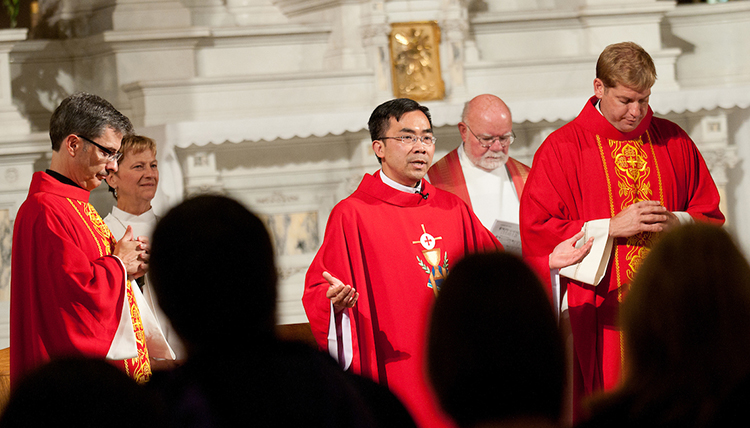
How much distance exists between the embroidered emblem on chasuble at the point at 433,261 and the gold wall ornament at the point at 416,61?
134 inches

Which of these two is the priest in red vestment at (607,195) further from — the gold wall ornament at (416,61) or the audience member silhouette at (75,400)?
the gold wall ornament at (416,61)

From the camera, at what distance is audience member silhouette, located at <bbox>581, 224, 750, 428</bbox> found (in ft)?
4.80

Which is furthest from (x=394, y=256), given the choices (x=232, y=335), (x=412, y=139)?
(x=232, y=335)

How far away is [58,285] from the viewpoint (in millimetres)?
3059

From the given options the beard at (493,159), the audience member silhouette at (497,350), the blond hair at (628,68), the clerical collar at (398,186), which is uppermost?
the blond hair at (628,68)

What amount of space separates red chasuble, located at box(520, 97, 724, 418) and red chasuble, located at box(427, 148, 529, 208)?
126cm

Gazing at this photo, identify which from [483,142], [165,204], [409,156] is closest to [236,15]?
[165,204]

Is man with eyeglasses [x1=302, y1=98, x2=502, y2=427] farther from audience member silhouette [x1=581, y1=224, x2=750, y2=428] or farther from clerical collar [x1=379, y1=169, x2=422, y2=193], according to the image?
audience member silhouette [x1=581, y1=224, x2=750, y2=428]

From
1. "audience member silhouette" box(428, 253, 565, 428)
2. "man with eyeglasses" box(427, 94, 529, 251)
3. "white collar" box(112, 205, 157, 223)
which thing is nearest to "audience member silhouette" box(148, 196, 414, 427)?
"audience member silhouette" box(428, 253, 565, 428)

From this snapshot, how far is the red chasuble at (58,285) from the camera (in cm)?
307

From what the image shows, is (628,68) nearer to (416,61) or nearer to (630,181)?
(630,181)

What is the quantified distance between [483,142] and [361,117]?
143 centimetres

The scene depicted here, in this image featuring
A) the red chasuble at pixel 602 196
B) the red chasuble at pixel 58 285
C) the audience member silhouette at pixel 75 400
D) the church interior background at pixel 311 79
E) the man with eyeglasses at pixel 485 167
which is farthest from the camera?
the church interior background at pixel 311 79

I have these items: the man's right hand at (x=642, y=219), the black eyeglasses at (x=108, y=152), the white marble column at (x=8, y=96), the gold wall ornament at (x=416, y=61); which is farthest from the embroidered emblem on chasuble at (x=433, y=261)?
the white marble column at (x=8, y=96)
